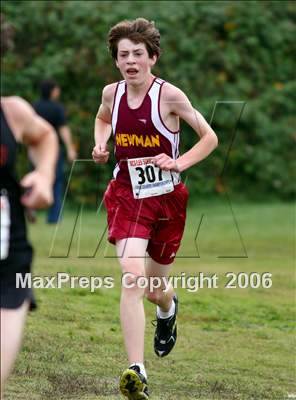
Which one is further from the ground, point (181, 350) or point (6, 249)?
point (6, 249)

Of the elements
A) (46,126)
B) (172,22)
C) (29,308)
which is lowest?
(172,22)

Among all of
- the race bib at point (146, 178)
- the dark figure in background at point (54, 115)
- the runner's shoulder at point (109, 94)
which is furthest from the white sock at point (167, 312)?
the dark figure in background at point (54, 115)

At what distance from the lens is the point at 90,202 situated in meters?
21.7

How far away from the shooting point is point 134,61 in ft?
23.2

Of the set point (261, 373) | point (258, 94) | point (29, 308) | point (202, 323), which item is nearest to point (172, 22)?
point (258, 94)

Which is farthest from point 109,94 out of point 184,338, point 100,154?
point 184,338

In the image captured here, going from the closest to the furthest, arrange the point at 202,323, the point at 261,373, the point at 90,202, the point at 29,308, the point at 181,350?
the point at 29,308 < the point at 261,373 < the point at 181,350 < the point at 202,323 < the point at 90,202

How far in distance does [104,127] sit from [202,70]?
50.5ft

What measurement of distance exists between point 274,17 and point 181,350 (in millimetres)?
15954

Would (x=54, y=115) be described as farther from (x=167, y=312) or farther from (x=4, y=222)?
(x=4, y=222)

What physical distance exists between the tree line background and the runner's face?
45.9 ft

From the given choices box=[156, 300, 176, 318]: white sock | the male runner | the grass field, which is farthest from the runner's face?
the grass field

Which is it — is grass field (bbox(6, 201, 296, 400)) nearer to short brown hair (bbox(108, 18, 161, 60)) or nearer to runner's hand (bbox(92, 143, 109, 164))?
runner's hand (bbox(92, 143, 109, 164))

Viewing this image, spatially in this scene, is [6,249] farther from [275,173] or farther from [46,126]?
[275,173]
